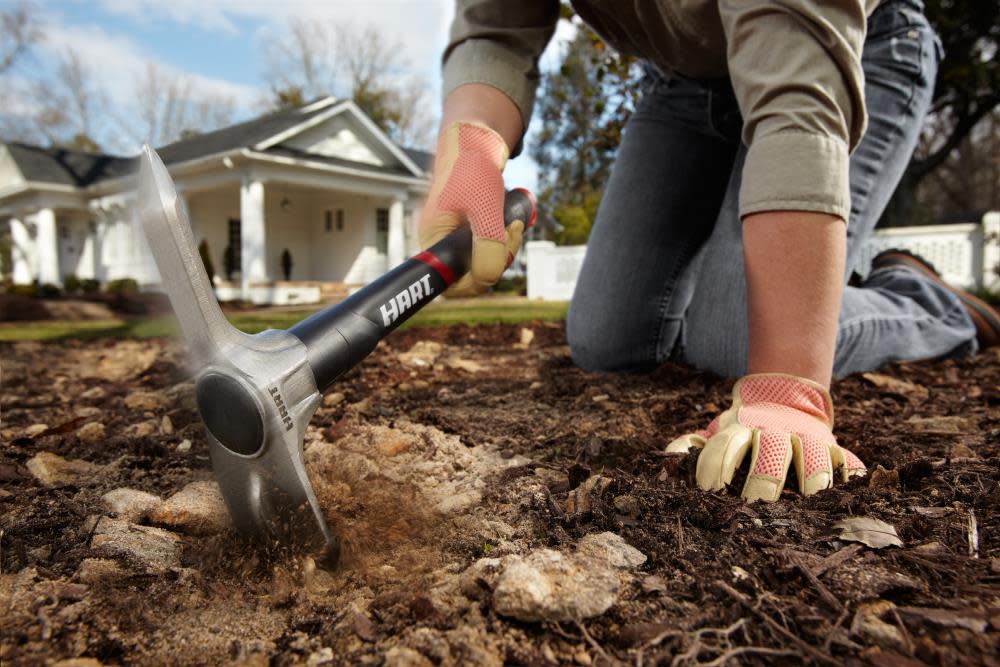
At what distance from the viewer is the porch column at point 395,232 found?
15789mm

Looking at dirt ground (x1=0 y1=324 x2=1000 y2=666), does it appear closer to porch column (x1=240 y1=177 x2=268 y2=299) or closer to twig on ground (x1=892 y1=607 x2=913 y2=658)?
twig on ground (x1=892 y1=607 x2=913 y2=658)

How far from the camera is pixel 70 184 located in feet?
56.9

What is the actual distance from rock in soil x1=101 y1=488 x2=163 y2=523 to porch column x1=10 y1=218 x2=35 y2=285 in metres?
22.6

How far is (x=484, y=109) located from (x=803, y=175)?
2.83 ft

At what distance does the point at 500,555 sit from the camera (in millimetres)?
997

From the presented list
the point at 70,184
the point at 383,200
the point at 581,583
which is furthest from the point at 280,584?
the point at 70,184

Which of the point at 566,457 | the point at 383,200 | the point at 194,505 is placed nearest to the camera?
the point at 194,505

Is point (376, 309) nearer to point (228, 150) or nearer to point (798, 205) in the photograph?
point (798, 205)

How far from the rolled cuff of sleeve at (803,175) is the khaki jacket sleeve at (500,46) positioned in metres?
0.79

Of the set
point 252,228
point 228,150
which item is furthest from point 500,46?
point 228,150

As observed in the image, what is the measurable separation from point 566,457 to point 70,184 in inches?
800

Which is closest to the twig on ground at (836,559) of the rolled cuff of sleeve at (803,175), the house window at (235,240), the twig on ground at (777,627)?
the twig on ground at (777,627)

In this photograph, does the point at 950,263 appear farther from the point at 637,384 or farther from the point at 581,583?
the point at 581,583

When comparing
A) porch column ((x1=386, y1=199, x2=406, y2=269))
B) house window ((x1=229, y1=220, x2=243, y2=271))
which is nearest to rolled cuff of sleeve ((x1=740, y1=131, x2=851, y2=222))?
porch column ((x1=386, y1=199, x2=406, y2=269))
